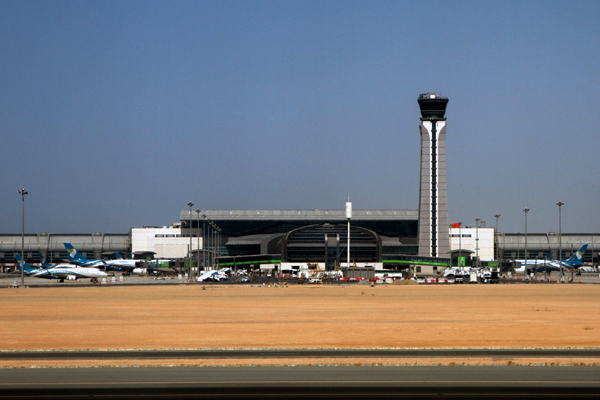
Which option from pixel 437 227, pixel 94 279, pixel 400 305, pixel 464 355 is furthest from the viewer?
pixel 437 227

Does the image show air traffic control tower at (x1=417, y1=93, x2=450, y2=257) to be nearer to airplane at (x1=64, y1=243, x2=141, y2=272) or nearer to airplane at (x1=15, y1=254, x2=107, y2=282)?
airplane at (x1=64, y1=243, x2=141, y2=272)

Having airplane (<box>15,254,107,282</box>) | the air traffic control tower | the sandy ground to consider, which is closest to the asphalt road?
the sandy ground

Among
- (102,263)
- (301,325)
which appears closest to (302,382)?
(301,325)

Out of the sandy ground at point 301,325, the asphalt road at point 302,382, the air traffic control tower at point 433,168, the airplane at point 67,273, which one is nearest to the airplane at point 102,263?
the airplane at point 67,273

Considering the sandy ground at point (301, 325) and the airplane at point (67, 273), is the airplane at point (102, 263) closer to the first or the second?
the airplane at point (67, 273)

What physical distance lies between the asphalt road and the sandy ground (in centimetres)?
203

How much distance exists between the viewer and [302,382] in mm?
22938

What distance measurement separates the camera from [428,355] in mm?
28953

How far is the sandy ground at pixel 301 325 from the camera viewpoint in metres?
33.7

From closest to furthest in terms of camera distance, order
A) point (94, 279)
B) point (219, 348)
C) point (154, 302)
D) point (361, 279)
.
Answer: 1. point (219, 348)
2. point (154, 302)
3. point (94, 279)
4. point (361, 279)

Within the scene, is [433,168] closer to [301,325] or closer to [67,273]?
[67,273]
